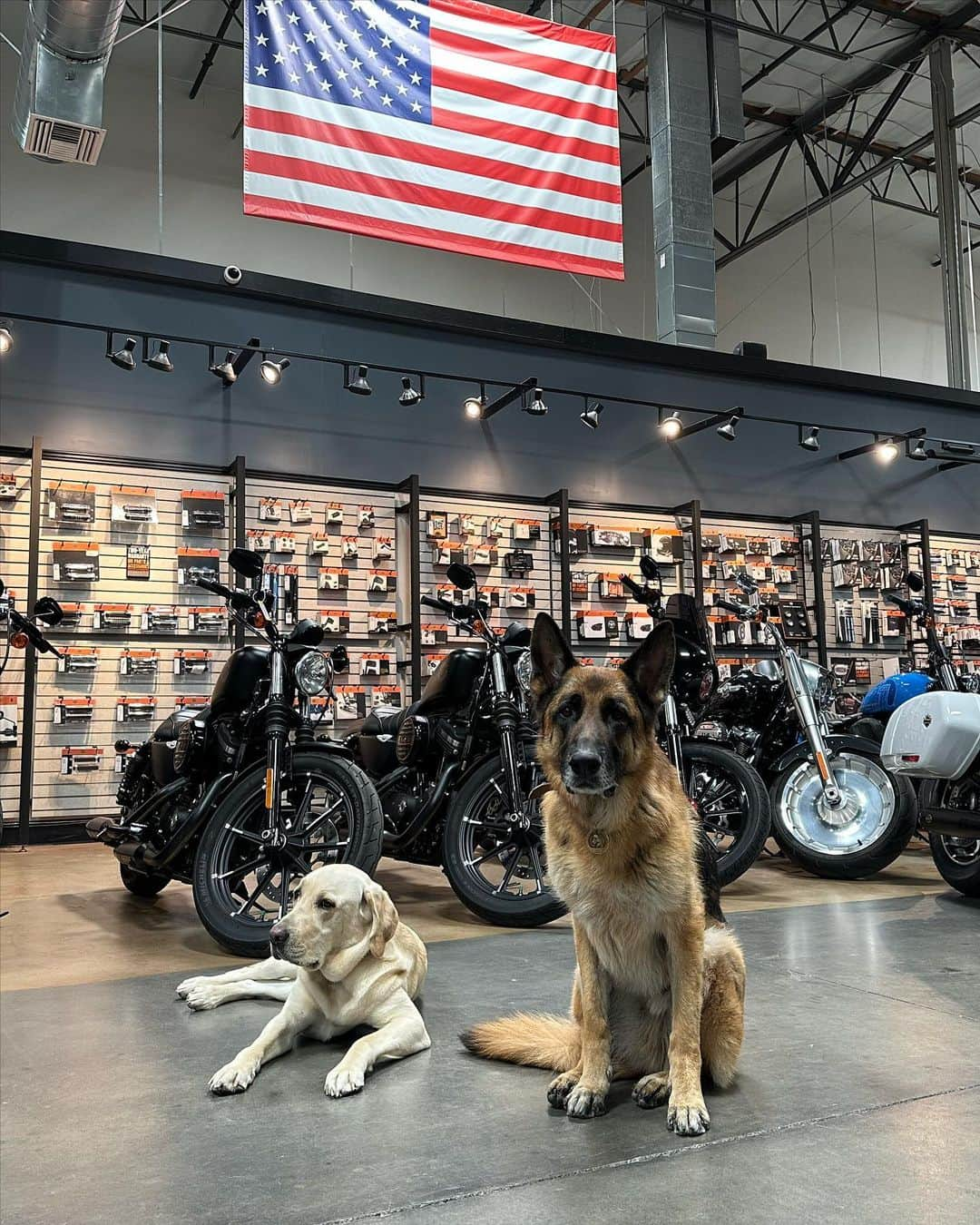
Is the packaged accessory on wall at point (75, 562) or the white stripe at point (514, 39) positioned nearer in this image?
the white stripe at point (514, 39)

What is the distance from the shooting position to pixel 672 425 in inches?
369

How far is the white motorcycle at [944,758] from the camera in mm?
4105

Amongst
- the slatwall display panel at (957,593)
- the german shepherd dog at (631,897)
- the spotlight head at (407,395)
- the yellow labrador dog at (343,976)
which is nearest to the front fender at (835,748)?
the yellow labrador dog at (343,976)

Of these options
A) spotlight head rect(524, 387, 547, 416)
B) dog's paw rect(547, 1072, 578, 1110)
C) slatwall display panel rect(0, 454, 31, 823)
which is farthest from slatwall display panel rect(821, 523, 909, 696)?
dog's paw rect(547, 1072, 578, 1110)

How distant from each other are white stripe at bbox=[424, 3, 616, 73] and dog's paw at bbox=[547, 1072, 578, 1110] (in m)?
5.90

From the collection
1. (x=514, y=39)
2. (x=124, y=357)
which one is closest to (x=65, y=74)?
(x=124, y=357)

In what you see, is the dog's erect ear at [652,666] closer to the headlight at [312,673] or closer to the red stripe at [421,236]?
the headlight at [312,673]

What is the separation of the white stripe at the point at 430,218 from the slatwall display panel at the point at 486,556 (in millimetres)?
2862

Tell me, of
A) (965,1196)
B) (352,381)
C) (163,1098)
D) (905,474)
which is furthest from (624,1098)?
(905,474)

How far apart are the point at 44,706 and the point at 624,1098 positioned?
20.7ft

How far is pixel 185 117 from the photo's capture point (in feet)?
36.9

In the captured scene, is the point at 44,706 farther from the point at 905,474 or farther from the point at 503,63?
the point at 905,474

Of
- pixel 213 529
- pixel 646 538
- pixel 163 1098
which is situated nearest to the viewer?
pixel 163 1098

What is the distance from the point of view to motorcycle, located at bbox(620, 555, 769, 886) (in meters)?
4.59
